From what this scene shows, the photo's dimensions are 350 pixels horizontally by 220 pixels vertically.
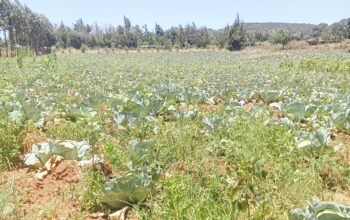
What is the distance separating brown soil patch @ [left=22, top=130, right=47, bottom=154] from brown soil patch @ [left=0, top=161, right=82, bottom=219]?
1.92 feet

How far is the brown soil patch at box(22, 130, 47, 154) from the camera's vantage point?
14.9 ft

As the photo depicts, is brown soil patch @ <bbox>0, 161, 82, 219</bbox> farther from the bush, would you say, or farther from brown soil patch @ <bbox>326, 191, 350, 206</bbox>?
brown soil patch @ <bbox>326, 191, 350, 206</bbox>

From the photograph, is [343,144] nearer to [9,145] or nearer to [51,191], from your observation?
[51,191]

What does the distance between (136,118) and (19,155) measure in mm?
1608

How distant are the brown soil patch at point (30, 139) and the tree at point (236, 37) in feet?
231

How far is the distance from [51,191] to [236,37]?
2833 inches

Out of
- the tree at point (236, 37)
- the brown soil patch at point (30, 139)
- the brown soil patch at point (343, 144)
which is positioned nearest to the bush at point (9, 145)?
the brown soil patch at point (30, 139)

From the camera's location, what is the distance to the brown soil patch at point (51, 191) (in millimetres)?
2974

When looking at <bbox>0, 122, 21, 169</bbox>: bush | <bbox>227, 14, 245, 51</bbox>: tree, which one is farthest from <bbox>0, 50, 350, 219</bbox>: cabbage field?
<bbox>227, 14, 245, 51</bbox>: tree

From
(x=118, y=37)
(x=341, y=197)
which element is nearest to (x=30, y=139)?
(x=341, y=197)

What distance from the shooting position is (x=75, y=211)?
120 inches

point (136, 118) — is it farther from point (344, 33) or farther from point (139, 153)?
point (344, 33)

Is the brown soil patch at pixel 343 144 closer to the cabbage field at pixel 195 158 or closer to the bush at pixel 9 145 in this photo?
the cabbage field at pixel 195 158

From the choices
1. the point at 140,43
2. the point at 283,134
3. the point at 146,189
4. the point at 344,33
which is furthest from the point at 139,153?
the point at 140,43
